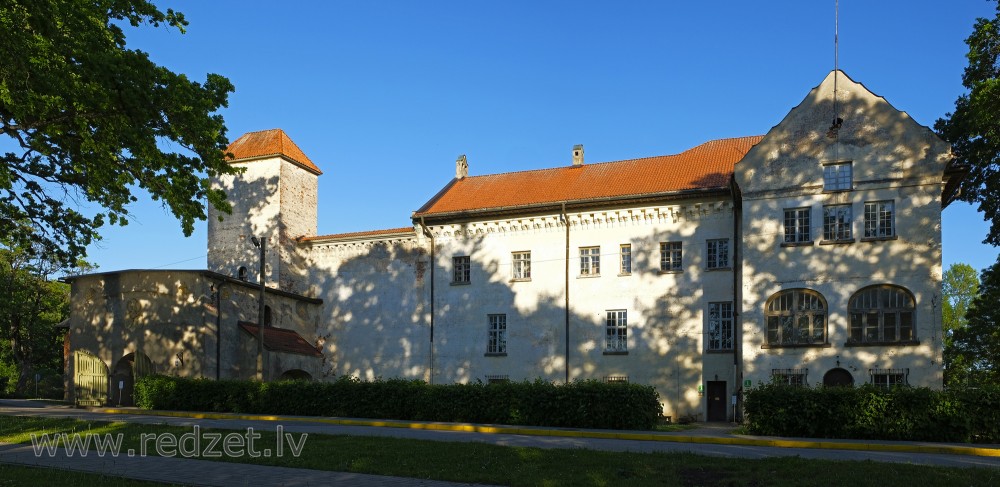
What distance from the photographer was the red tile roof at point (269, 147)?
136 ft

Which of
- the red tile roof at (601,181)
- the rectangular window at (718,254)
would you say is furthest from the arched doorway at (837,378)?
the red tile roof at (601,181)

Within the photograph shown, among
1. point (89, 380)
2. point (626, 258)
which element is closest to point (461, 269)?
point (626, 258)

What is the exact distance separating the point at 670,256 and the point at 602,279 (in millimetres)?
3063

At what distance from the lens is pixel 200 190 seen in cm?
1406

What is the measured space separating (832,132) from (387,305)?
21374 millimetres

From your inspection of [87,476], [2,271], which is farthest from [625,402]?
[2,271]

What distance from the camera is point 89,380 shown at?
3362cm

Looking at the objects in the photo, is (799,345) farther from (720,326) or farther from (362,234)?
(362,234)

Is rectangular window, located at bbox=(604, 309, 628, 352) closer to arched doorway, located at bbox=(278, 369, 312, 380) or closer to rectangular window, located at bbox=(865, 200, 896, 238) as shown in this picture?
rectangular window, located at bbox=(865, 200, 896, 238)

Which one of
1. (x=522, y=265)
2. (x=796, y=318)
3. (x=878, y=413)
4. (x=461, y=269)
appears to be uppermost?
(x=522, y=265)

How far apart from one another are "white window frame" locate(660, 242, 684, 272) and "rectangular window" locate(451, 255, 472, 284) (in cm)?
905

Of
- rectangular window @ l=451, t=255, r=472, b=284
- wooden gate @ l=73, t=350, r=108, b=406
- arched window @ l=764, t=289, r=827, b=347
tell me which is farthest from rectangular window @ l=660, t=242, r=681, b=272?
wooden gate @ l=73, t=350, r=108, b=406

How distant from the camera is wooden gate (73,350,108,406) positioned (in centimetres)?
3331

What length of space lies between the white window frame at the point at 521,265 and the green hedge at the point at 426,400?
10.7 metres
